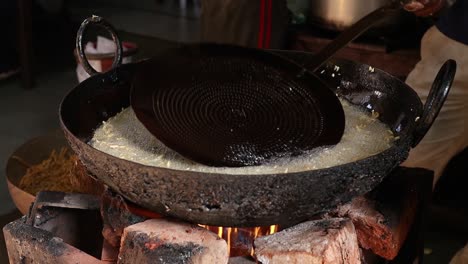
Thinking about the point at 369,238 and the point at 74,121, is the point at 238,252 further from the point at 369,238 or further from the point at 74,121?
the point at 74,121

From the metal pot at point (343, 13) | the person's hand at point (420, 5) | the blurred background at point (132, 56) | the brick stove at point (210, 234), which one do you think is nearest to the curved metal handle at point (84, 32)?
the brick stove at point (210, 234)

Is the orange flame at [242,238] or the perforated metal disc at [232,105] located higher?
the perforated metal disc at [232,105]

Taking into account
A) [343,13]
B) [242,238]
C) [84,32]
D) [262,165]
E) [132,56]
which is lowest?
[132,56]

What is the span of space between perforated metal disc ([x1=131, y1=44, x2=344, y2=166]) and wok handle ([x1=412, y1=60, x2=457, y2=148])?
0.64ft

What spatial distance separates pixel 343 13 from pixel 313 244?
1.74 m

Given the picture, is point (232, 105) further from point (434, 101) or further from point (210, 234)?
point (434, 101)

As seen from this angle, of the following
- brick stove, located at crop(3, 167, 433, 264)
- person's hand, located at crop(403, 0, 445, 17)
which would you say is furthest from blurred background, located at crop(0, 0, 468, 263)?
brick stove, located at crop(3, 167, 433, 264)

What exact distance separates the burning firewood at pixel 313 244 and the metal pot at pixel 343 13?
Result: 154 centimetres

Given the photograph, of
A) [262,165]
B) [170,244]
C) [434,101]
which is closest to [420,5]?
[434,101]

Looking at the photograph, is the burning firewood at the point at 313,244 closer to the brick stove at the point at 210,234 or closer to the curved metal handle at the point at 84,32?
the brick stove at the point at 210,234

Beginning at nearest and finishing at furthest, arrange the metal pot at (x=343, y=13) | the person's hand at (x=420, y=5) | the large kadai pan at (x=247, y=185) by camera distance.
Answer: the large kadai pan at (x=247, y=185), the person's hand at (x=420, y=5), the metal pot at (x=343, y=13)

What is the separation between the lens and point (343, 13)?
9.03 ft

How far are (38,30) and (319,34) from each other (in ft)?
11.0

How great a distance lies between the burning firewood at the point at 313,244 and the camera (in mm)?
1224
